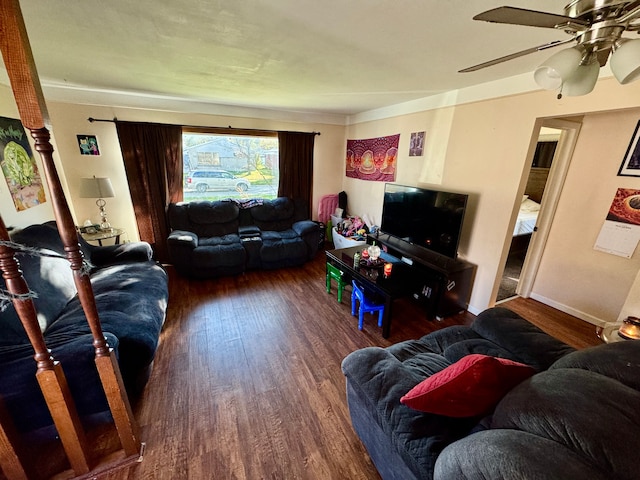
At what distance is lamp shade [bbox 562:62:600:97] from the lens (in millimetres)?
1052

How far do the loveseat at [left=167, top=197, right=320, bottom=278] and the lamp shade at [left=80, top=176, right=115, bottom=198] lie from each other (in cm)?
72

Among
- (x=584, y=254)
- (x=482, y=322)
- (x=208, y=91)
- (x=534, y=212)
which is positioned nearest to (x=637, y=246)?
(x=584, y=254)

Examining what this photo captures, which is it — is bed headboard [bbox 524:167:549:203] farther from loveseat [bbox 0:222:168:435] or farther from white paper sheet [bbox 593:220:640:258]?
loveseat [bbox 0:222:168:435]

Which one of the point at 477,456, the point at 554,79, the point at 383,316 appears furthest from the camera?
the point at 383,316

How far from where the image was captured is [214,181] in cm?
409

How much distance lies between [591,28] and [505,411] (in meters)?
1.32

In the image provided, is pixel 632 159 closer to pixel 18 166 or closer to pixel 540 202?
pixel 540 202

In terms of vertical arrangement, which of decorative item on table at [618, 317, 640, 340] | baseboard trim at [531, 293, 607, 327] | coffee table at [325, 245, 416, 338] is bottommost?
baseboard trim at [531, 293, 607, 327]

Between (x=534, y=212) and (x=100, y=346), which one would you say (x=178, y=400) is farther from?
(x=534, y=212)

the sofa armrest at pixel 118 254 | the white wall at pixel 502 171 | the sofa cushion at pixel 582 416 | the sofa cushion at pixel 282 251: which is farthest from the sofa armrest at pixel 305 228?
the sofa cushion at pixel 582 416

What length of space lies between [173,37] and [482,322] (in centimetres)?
264

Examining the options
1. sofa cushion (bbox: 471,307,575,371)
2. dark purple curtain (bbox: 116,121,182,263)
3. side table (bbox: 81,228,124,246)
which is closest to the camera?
sofa cushion (bbox: 471,307,575,371)

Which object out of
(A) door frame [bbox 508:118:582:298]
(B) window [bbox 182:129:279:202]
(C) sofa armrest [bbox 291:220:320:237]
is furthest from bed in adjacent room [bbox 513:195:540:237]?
(B) window [bbox 182:129:279:202]

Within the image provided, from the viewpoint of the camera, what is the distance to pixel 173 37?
62.2 inches
